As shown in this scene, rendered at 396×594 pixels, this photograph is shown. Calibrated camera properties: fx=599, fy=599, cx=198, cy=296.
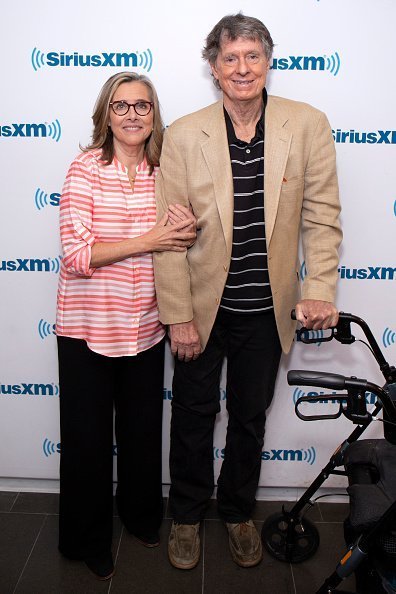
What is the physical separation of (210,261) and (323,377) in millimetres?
686

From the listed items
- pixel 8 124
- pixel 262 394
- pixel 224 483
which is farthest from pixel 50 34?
pixel 224 483

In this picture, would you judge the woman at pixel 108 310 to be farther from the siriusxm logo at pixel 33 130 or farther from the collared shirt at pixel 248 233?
the siriusxm logo at pixel 33 130

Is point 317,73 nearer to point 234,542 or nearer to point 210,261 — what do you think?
point 210,261

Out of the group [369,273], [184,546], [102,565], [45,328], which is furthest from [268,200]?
[102,565]

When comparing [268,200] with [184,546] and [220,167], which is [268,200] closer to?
[220,167]

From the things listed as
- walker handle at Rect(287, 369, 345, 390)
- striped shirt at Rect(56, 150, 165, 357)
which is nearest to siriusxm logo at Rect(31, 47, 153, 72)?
striped shirt at Rect(56, 150, 165, 357)

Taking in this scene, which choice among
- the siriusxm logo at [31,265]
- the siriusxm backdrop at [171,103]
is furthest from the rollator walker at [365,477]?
the siriusxm logo at [31,265]

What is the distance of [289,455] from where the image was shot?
303cm

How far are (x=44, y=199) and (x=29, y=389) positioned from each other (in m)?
0.94

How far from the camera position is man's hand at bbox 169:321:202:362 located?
2.39 m

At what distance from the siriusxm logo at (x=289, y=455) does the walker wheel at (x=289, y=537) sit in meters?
0.32

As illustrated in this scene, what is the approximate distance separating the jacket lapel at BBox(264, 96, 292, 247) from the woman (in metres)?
0.31

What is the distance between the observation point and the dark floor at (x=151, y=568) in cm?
248

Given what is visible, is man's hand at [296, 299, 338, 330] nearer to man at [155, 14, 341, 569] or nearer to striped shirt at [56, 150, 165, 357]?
man at [155, 14, 341, 569]
